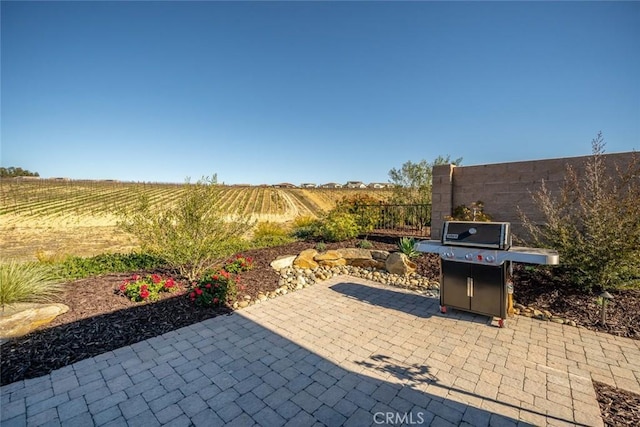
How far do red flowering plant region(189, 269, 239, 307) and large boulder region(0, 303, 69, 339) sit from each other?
1916 millimetres

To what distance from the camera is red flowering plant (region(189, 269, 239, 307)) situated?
4.54m

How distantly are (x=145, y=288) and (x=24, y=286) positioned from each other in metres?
1.79

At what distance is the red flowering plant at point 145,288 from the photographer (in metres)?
4.54

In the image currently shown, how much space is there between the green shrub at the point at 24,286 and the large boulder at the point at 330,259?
5433mm

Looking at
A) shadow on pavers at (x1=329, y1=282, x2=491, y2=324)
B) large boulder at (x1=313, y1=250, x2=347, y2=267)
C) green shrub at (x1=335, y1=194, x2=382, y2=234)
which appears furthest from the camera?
green shrub at (x1=335, y1=194, x2=382, y2=234)

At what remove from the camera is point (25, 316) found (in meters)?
3.72

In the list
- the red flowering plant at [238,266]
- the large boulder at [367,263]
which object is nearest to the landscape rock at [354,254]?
the large boulder at [367,263]

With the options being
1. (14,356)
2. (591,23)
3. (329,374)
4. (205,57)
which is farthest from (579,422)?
(205,57)

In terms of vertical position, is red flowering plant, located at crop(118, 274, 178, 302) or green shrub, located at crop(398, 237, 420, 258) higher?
green shrub, located at crop(398, 237, 420, 258)

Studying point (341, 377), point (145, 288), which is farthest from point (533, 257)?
point (145, 288)

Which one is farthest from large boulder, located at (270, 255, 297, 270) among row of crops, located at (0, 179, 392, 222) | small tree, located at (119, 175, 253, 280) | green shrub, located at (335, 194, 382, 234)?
row of crops, located at (0, 179, 392, 222)

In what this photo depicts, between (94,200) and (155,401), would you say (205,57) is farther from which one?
(94,200)

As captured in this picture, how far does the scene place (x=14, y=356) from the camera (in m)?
3.07

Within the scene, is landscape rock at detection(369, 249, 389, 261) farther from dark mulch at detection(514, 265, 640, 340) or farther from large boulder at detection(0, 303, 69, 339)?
large boulder at detection(0, 303, 69, 339)
